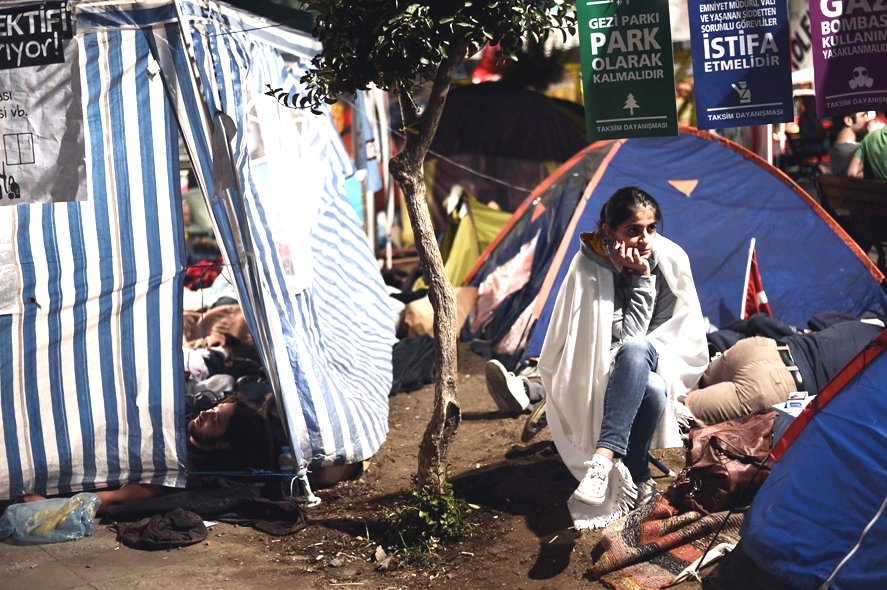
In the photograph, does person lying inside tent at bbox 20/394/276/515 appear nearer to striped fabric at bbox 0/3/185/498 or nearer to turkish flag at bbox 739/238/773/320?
striped fabric at bbox 0/3/185/498

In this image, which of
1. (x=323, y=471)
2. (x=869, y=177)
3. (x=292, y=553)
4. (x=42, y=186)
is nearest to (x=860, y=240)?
(x=869, y=177)

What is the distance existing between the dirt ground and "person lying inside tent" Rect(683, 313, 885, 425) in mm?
360

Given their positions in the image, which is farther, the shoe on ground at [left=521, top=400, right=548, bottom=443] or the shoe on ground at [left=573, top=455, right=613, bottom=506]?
the shoe on ground at [left=521, top=400, right=548, bottom=443]

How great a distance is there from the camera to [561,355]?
4.54 metres

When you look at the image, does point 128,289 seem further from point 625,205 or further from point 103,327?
point 625,205

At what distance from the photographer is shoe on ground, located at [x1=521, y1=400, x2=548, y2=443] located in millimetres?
5340

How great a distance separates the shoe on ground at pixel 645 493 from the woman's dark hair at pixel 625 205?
A: 42.0 inches

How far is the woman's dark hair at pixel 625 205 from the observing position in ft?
14.4

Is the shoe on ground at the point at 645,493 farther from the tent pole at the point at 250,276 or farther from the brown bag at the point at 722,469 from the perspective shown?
the tent pole at the point at 250,276

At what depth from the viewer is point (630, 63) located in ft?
16.4

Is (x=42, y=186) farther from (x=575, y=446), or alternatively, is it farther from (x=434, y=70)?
(x=575, y=446)

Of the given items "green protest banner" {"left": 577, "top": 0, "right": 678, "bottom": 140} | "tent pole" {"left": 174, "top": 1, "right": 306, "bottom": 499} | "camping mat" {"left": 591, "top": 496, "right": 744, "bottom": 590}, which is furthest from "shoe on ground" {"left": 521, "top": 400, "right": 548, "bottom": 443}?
"green protest banner" {"left": 577, "top": 0, "right": 678, "bottom": 140}

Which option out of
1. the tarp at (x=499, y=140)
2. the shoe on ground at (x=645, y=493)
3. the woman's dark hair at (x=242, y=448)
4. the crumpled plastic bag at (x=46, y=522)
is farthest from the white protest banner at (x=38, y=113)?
the tarp at (x=499, y=140)

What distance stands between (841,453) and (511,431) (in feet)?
8.61
